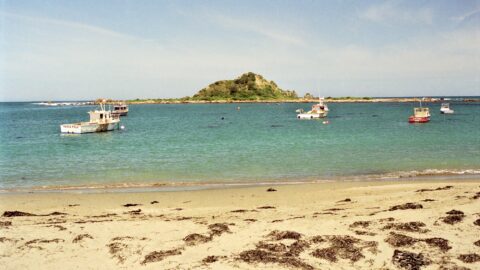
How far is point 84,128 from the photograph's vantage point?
167ft

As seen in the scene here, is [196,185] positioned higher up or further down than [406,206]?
further down

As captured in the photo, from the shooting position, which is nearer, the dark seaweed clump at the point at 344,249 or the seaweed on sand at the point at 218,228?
the dark seaweed clump at the point at 344,249

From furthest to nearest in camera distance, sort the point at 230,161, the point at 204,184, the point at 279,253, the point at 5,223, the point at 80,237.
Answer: the point at 230,161 → the point at 204,184 → the point at 5,223 → the point at 80,237 → the point at 279,253

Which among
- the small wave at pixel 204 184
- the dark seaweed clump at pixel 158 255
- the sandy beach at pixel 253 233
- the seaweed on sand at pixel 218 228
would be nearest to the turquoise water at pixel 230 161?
the small wave at pixel 204 184

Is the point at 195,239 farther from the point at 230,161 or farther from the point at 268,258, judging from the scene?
the point at 230,161

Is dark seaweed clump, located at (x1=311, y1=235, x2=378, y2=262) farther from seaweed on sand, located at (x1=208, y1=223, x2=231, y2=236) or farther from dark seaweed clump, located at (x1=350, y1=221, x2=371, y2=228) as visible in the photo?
seaweed on sand, located at (x1=208, y1=223, x2=231, y2=236)

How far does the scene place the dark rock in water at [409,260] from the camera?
25.7 feet

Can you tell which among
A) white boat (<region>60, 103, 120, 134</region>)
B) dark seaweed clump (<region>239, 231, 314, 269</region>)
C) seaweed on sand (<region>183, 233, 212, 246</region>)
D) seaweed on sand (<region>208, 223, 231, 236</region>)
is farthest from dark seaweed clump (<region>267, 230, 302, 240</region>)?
white boat (<region>60, 103, 120, 134</region>)

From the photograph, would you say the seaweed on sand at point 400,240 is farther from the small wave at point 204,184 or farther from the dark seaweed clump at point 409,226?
the small wave at point 204,184

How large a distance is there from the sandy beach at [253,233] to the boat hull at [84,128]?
37215 millimetres

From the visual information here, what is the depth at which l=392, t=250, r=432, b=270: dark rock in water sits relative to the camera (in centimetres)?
783

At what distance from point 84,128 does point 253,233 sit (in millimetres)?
46007

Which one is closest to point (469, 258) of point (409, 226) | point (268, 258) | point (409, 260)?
point (409, 260)

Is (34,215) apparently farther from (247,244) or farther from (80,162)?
(80,162)
